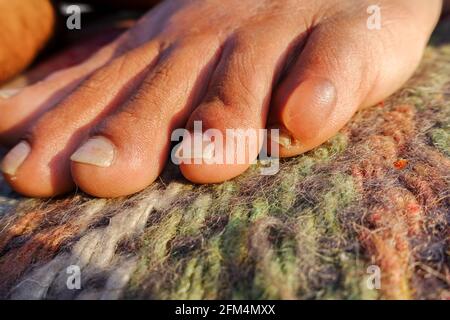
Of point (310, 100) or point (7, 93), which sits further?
point (7, 93)

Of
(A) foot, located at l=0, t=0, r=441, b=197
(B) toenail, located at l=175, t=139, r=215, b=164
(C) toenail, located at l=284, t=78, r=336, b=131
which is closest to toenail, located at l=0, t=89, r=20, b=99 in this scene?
(A) foot, located at l=0, t=0, r=441, b=197

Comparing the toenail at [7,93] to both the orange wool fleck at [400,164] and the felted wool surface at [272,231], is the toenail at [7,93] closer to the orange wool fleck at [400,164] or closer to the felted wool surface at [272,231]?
the felted wool surface at [272,231]

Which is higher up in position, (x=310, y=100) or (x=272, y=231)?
(x=310, y=100)

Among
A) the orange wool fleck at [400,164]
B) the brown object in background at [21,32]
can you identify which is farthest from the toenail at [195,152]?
the brown object in background at [21,32]

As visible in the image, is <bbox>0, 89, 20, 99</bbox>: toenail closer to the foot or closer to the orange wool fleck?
the foot

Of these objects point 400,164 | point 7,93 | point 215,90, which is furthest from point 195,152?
point 7,93

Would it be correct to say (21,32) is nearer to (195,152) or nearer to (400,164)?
(195,152)
